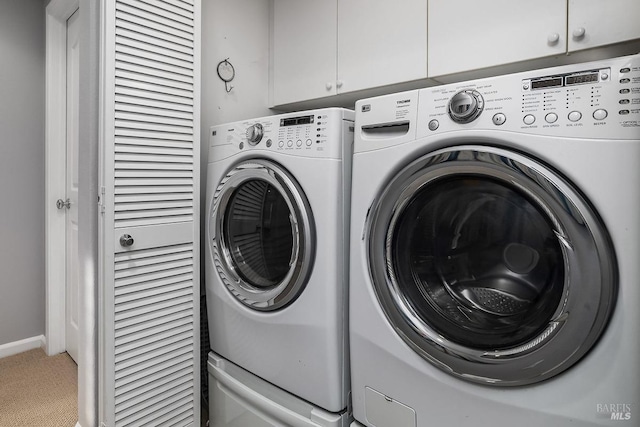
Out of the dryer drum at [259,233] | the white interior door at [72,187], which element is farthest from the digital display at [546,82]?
the white interior door at [72,187]

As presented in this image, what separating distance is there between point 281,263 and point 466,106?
2.71 ft

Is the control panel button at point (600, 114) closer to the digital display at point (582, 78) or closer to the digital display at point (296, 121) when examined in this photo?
the digital display at point (582, 78)

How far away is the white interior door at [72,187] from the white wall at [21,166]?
0.18m

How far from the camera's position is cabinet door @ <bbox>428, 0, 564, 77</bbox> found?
120 centimetres

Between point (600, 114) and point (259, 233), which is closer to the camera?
point (600, 114)

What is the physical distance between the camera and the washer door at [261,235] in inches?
46.6

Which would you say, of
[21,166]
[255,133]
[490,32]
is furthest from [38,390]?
[490,32]

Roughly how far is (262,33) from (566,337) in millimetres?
2041

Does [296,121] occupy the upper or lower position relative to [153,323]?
upper

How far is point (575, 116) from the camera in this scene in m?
0.76

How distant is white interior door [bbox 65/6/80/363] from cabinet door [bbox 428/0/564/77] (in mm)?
2071

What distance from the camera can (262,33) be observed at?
2066 mm

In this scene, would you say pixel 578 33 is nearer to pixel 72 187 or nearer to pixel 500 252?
pixel 500 252

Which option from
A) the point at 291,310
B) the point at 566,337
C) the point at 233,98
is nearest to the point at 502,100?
the point at 566,337
